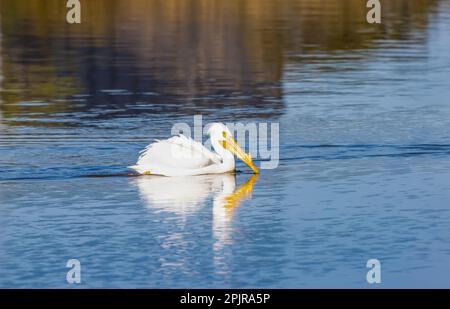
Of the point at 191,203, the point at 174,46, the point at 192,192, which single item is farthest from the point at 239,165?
the point at 174,46

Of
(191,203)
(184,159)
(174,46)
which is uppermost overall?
(174,46)

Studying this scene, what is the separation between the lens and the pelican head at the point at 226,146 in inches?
617

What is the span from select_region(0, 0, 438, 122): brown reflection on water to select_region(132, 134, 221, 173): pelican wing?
13.3 feet

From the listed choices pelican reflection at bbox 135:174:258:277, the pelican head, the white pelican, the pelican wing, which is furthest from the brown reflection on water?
pelican reflection at bbox 135:174:258:277

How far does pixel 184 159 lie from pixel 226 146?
575 mm

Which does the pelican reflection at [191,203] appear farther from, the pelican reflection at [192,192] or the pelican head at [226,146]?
the pelican head at [226,146]

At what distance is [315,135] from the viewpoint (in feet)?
58.3

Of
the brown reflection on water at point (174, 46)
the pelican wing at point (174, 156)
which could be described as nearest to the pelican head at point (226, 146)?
the pelican wing at point (174, 156)

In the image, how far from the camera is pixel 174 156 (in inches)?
610

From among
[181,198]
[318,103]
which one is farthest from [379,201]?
[318,103]

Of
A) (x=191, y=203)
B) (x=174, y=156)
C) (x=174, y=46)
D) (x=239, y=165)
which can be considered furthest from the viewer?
(x=174, y=46)

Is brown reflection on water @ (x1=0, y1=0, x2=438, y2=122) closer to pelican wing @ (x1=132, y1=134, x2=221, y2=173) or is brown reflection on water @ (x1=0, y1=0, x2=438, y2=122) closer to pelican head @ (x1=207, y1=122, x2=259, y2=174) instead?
pelican head @ (x1=207, y1=122, x2=259, y2=174)

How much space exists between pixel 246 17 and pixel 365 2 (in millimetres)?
6284

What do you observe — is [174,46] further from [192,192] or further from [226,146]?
[192,192]
